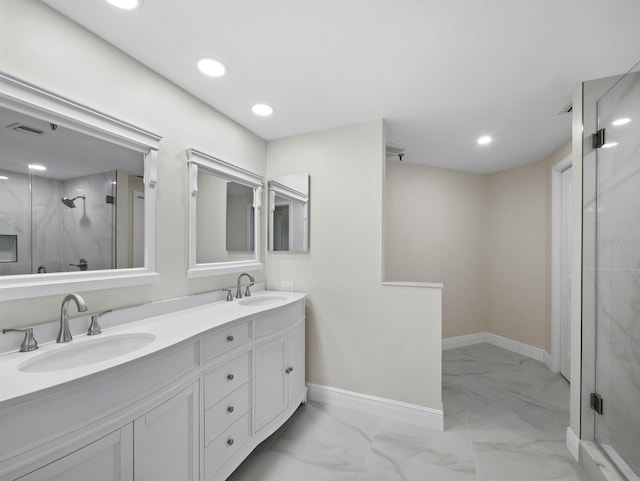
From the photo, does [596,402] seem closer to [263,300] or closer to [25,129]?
[263,300]

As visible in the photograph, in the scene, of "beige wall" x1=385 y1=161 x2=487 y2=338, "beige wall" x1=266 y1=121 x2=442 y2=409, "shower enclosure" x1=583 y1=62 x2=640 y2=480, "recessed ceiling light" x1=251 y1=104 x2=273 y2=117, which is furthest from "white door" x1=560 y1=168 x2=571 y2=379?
"recessed ceiling light" x1=251 y1=104 x2=273 y2=117

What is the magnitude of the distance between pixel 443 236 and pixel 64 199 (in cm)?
381

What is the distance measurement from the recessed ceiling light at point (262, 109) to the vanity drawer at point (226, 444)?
2140 millimetres

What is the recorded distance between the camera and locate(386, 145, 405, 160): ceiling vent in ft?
10.2

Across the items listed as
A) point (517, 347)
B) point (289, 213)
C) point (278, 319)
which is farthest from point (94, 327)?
point (517, 347)

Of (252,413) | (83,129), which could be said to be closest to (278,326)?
(252,413)

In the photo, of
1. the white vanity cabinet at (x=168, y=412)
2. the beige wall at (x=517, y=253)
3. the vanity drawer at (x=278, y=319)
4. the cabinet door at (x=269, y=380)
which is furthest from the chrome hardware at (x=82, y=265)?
the beige wall at (x=517, y=253)

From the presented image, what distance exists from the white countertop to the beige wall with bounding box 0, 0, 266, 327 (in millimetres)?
151

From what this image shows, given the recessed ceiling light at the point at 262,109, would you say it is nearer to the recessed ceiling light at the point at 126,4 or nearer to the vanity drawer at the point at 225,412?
the recessed ceiling light at the point at 126,4

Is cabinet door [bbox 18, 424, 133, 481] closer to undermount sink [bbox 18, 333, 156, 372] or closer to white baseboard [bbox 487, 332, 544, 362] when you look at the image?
undermount sink [bbox 18, 333, 156, 372]

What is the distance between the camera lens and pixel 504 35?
4.71 ft

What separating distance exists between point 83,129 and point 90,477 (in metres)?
1.48

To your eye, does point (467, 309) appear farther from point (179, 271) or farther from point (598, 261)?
point (179, 271)

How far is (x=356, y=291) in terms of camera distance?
241 centimetres
